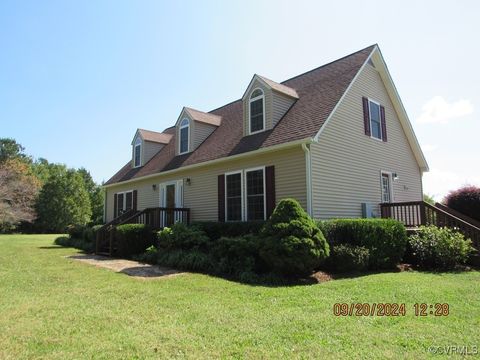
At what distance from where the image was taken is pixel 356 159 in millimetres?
12531

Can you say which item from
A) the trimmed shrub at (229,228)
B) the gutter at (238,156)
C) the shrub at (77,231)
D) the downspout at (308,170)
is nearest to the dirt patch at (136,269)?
the trimmed shrub at (229,228)

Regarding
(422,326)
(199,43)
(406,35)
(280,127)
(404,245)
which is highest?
(199,43)

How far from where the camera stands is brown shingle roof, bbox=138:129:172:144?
20.1 m

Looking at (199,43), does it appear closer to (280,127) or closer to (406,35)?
(280,127)

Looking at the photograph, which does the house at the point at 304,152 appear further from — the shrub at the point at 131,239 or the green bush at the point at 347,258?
the shrub at the point at 131,239

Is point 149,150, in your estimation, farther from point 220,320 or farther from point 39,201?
point 39,201

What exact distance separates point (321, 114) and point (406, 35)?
3433mm

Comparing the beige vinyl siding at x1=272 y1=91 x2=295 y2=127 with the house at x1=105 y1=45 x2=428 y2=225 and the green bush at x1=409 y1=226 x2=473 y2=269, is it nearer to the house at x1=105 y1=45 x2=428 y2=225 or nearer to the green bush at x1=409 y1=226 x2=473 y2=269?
the house at x1=105 y1=45 x2=428 y2=225

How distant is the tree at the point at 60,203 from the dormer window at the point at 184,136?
27716 mm

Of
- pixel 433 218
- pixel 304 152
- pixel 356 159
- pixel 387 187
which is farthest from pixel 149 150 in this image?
pixel 433 218

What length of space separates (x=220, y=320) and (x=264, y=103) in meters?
9.41

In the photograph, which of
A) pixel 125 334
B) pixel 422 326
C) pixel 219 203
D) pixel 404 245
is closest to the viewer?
pixel 125 334

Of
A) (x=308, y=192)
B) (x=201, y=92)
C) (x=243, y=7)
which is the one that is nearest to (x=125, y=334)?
(x=308, y=192)

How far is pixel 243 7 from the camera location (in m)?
10.6
